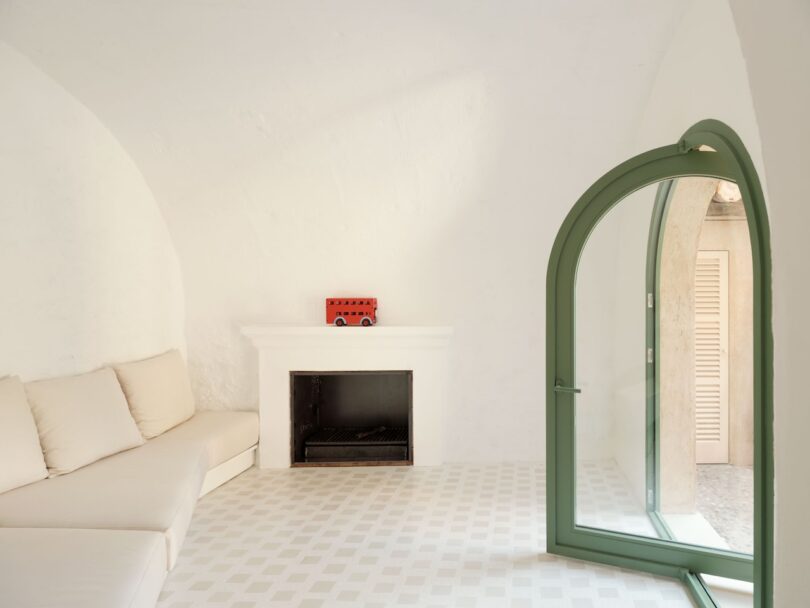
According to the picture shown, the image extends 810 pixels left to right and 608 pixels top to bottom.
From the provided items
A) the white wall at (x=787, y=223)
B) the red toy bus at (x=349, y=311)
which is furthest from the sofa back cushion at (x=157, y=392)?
the white wall at (x=787, y=223)

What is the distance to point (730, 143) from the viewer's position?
2.84m

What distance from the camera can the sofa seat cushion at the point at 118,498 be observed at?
2998 millimetres

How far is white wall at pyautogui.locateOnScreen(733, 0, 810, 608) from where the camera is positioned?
140 cm

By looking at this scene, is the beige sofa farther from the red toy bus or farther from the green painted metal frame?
the green painted metal frame

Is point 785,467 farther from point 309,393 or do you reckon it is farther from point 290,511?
point 309,393

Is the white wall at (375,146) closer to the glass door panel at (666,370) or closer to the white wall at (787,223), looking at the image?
the glass door panel at (666,370)

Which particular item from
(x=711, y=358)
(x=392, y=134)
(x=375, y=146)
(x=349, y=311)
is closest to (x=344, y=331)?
(x=349, y=311)

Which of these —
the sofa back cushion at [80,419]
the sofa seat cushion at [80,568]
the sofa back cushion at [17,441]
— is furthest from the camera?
the sofa back cushion at [80,419]

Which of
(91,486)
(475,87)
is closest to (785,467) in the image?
(91,486)

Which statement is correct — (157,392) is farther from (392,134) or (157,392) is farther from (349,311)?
(392,134)

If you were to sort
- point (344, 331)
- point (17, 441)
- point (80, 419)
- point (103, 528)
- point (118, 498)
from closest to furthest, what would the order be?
point (103, 528) < point (118, 498) < point (17, 441) < point (80, 419) < point (344, 331)

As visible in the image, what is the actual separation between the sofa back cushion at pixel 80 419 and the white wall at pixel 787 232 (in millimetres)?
3390

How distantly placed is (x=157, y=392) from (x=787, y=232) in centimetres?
430

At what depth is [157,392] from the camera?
4953 mm
